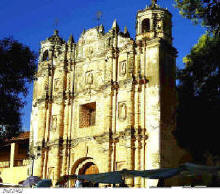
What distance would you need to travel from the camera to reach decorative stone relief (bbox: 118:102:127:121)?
21391mm

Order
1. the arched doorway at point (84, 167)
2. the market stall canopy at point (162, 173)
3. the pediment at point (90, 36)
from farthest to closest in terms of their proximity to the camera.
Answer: the pediment at point (90, 36), the arched doorway at point (84, 167), the market stall canopy at point (162, 173)

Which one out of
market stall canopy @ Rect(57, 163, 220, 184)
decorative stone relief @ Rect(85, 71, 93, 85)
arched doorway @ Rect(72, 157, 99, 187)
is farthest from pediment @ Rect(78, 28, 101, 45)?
market stall canopy @ Rect(57, 163, 220, 184)

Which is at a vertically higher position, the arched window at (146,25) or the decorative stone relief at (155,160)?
the arched window at (146,25)

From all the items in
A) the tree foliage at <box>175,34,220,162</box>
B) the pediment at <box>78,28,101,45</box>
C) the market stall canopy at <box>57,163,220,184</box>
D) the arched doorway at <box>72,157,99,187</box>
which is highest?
the pediment at <box>78,28,101,45</box>

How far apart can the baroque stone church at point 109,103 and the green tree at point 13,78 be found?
6366mm

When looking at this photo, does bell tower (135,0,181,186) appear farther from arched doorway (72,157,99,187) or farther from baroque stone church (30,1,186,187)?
arched doorway (72,157,99,187)

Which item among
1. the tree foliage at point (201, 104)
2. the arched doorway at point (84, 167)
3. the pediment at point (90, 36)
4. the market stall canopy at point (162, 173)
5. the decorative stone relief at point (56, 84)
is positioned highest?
the pediment at point (90, 36)

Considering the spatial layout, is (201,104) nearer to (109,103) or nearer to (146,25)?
(109,103)

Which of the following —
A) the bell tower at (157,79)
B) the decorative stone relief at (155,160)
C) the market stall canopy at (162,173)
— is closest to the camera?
the market stall canopy at (162,173)

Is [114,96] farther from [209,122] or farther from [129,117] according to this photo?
[209,122]

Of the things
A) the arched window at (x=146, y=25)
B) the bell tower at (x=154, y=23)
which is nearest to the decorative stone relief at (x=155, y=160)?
the bell tower at (x=154, y=23)

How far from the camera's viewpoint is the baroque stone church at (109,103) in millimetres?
20453

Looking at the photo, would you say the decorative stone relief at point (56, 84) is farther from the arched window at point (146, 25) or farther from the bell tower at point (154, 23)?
the arched window at point (146, 25)

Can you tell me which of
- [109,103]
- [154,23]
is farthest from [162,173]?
[154,23]
